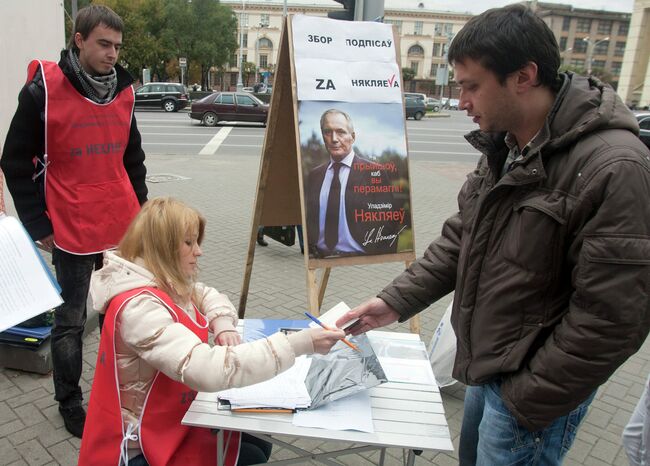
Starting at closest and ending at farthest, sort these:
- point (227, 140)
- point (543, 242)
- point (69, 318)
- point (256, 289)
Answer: point (543, 242), point (69, 318), point (256, 289), point (227, 140)

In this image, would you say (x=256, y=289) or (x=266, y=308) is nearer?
(x=266, y=308)

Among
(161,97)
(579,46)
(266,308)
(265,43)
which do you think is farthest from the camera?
(579,46)

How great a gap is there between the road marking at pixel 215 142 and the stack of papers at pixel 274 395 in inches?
486

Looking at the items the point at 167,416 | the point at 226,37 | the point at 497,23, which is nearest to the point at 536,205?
the point at 497,23

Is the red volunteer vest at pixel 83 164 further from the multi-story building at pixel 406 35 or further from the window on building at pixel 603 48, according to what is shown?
the window on building at pixel 603 48

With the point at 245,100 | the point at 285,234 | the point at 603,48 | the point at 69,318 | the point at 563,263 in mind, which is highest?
the point at 603,48

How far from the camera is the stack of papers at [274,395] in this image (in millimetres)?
1670

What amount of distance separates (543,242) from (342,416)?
838mm

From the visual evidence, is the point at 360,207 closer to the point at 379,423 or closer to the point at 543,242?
the point at 379,423

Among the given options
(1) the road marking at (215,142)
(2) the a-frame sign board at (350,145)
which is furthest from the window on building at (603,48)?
(2) the a-frame sign board at (350,145)

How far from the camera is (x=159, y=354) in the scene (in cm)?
155

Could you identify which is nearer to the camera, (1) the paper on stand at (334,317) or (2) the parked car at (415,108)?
(1) the paper on stand at (334,317)

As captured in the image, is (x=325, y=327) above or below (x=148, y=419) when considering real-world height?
above

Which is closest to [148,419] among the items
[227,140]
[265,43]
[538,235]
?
[538,235]
